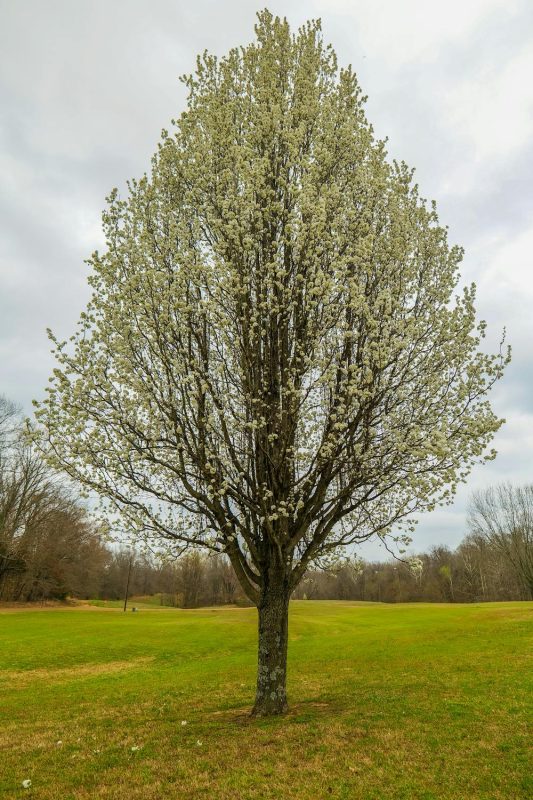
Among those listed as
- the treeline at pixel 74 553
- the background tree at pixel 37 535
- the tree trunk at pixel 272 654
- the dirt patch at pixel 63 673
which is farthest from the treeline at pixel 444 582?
the tree trunk at pixel 272 654

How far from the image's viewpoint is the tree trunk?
11523mm

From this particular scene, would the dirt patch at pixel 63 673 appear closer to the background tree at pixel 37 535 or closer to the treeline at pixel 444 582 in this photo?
the background tree at pixel 37 535

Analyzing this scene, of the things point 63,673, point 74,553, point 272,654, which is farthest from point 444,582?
point 272,654

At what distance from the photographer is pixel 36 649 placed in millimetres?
29250

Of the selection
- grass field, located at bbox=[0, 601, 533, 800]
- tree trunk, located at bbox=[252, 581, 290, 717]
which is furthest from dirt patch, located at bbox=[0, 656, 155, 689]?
tree trunk, located at bbox=[252, 581, 290, 717]

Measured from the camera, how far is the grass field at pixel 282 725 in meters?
7.71

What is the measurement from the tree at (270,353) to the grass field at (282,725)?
2.51 meters

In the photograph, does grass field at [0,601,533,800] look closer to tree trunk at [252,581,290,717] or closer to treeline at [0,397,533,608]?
tree trunk at [252,581,290,717]

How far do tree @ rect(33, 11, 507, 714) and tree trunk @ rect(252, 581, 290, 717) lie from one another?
0.04m

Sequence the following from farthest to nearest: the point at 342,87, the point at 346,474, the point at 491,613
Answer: the point at 491,613 < the point at 342,87 < the point at 346,474

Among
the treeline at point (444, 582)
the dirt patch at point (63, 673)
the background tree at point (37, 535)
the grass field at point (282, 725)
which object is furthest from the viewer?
the treeline at point (444, 582)

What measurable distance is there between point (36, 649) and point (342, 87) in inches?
1299

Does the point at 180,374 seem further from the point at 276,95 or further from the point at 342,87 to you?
the point at 342,87

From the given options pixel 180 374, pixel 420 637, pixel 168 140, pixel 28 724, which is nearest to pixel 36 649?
pixel 28 724
